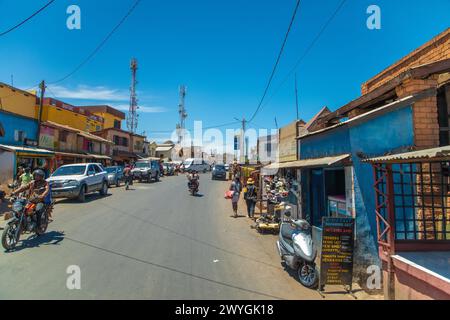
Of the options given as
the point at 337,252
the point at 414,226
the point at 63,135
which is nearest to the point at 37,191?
the point at 337,252

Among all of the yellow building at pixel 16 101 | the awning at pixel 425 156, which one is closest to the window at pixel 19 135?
the yellow building at pixel 16 101

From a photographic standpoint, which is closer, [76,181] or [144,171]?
[76,181]

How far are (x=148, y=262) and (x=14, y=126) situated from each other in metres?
20.7

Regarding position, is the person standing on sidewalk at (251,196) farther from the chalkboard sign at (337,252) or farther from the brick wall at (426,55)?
the chalkboard sign at (337,252)

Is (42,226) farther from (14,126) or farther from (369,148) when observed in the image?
(14,126)

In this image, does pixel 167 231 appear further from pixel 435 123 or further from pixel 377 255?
pixel 435 123

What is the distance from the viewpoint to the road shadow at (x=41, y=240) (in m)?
6.64

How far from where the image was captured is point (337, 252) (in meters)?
5.16

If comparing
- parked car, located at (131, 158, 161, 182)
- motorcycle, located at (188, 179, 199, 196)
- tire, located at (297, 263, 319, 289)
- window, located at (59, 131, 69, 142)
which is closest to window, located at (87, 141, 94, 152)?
window, located at (59, 131, 69, 142)

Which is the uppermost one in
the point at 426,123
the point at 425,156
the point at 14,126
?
the point at 14,126

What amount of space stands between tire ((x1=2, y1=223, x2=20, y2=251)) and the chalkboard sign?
6.87 metres

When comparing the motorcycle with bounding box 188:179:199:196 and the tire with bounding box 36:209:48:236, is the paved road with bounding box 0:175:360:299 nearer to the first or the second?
the tire with bounding box 36:209:48:236
